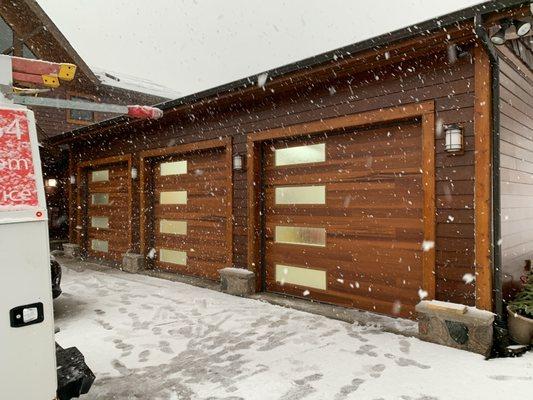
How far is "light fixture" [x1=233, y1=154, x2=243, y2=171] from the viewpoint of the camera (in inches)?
282

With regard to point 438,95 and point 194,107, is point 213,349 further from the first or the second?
point 194,107

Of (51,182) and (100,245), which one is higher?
(51,182)

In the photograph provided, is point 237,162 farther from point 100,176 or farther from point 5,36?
point 5,36

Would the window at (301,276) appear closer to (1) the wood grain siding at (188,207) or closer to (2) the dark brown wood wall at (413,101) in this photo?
(2) the dark brown wood wall at (413,101)

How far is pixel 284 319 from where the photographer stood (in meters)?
5.50

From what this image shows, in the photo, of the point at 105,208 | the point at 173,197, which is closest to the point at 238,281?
the point at 173,197

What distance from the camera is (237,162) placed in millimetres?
7215

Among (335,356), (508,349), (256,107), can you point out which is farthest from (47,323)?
(256,107)

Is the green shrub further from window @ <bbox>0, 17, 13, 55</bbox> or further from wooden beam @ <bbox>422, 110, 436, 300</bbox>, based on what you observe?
window @ <bbox>0, 17, 13, 55</bbox>

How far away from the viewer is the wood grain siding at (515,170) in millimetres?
4836

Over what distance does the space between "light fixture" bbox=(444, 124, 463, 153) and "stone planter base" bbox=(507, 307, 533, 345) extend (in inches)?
80.7

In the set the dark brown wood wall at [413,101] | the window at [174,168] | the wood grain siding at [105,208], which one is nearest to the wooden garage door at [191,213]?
the window at [174,168]

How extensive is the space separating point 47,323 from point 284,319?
3.85m

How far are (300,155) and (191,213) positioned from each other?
3.24m
